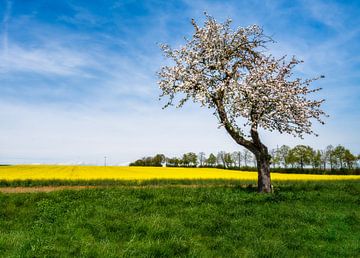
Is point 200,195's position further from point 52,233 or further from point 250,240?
point 52,233

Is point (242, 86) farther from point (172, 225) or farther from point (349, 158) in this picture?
point (349, 158)

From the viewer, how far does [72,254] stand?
10.1 meters

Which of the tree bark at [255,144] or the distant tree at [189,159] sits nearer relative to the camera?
the tree bark at [255,144]

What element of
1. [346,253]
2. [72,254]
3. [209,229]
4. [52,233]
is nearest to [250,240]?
[209,229]

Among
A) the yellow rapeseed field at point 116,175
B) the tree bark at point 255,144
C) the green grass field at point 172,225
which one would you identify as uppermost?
the tree bark at point 255,144

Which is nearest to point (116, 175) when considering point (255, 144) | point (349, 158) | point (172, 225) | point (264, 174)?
point (255, 144)

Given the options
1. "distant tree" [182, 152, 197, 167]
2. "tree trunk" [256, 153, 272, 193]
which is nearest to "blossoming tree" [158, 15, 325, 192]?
"tree trunk" [256, 153, 272, 193]

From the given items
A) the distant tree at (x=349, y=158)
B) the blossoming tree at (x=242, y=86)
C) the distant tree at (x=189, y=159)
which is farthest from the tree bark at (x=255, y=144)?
the distant tree at (x=189, y=159)

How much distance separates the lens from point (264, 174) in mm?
26328

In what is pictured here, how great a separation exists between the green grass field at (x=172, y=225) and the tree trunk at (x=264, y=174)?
3342mm

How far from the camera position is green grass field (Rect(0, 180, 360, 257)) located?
430 inches

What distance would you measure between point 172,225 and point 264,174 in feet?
46.7

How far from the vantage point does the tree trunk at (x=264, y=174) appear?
26.1m

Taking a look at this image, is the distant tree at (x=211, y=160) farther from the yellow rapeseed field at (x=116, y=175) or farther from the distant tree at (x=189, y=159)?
the yellow rapeseed field at (x=116, y=175)
